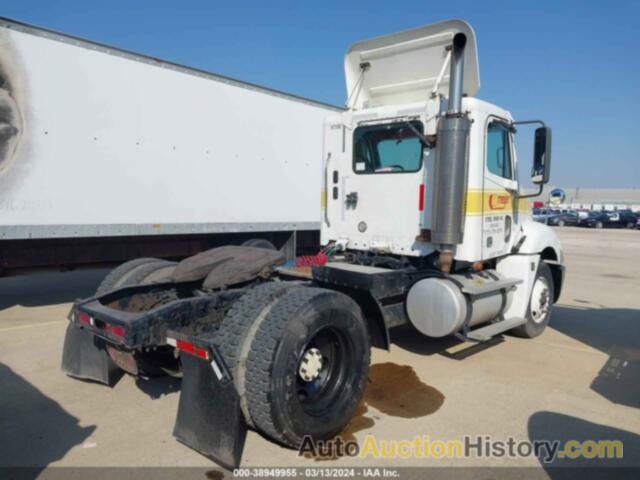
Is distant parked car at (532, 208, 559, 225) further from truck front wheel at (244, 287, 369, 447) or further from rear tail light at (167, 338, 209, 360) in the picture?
rear tail light at (167, 338, 209, 360)

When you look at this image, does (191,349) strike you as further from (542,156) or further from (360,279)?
(542,156)

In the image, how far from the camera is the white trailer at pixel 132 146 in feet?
20.3

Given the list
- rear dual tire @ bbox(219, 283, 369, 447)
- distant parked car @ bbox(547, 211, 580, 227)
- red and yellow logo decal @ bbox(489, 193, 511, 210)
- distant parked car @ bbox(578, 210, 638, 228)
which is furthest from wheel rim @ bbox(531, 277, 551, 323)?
distant parked car @ bbox(547, 211, 580, 227)

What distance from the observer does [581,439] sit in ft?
11.9

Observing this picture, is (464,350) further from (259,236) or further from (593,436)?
(259,236)

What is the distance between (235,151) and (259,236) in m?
1.84

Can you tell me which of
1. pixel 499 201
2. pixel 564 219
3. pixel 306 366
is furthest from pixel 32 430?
pixel 564 219

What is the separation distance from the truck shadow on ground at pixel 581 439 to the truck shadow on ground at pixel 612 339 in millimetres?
722

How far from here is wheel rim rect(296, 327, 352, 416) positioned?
11.6 feet

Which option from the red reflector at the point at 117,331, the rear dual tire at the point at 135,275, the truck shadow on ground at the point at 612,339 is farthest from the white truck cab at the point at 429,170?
the red reflector at the point at 117,331

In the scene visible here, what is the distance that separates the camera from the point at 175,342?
10.7ft

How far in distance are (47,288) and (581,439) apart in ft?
30.5

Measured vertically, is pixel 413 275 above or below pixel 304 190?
below

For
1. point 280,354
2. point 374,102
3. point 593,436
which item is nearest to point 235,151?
point 374,102
